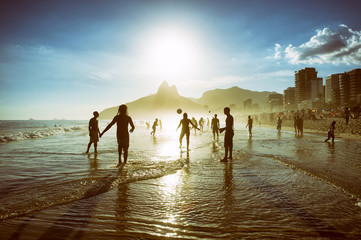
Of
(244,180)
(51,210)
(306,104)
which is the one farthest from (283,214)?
(306,104)

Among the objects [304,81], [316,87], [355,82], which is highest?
[304,81]

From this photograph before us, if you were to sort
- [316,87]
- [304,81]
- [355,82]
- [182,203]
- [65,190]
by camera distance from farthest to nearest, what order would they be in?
[304,81] < [316,87] < [355,82] < [65,190] < [182,203]

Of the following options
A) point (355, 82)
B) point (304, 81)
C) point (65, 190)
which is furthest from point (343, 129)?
point (304, 81)

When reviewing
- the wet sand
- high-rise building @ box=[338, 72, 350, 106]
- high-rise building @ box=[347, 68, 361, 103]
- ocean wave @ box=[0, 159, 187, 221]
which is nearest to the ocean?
ocean wave @ box=[0, 159, 187, 221]

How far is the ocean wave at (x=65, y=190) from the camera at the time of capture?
385 centimetres

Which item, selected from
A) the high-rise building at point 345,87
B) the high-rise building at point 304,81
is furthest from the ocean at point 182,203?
the high-rise building at point 304,81

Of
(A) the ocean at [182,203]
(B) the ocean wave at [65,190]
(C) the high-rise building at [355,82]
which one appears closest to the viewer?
(A) the ocean at [182,203]

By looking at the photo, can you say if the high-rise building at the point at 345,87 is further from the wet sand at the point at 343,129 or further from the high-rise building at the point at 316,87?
the wet sand at the point at 343,129

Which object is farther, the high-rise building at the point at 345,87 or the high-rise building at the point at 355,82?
the high-rise building at the point at 345,87

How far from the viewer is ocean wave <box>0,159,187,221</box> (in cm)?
385

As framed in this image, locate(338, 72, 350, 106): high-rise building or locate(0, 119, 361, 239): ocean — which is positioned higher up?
locate(338, 72, 350, 106): high-rise building

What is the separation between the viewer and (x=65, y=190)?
188 inches

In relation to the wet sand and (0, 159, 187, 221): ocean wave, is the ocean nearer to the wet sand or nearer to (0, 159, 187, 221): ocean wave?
(0, 159, 187, 221): ocean wave

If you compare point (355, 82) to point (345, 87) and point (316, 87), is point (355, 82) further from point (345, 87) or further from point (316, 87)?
point (316, 87)
